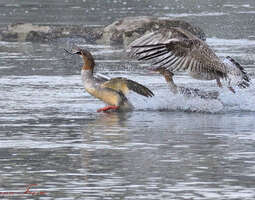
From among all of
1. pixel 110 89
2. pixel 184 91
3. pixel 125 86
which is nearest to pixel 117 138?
pixel 110 89

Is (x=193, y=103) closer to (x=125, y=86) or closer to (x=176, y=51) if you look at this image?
(x=176, y=51)

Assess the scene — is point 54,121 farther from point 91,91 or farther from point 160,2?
point 160,2

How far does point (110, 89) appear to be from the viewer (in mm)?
15289

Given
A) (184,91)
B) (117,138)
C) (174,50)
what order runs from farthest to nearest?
(184,91) < (174,50) < (117,138)

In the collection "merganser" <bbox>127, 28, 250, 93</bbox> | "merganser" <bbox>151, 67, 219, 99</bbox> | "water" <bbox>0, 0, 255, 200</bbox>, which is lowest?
"water" <bbox>0, 0, 255, 200</bbox>

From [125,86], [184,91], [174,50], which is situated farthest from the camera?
[184,91]

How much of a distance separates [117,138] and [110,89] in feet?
10.3

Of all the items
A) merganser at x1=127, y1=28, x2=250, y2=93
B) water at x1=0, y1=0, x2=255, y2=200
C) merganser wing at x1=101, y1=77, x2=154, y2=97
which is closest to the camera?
water at x1=0, y1=0, x2=255, y2=200

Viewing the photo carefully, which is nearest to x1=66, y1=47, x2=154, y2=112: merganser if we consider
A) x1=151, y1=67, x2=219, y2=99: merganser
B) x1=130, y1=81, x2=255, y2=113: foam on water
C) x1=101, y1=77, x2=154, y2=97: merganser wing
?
x1=101, y1=77, x2=154, y2=97: merganser wing

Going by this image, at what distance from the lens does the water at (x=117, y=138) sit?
30.8 ft

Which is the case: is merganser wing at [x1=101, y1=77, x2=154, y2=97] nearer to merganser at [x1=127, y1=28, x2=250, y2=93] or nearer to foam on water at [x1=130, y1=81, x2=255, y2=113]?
foam on water at [x1=130, y1=81, x2=255, y2=113]

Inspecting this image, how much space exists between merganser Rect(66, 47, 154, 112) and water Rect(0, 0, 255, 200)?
17 centimetres

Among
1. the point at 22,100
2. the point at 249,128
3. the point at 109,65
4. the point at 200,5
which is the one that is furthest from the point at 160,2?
the point at 249,128

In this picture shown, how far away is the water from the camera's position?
938cm
